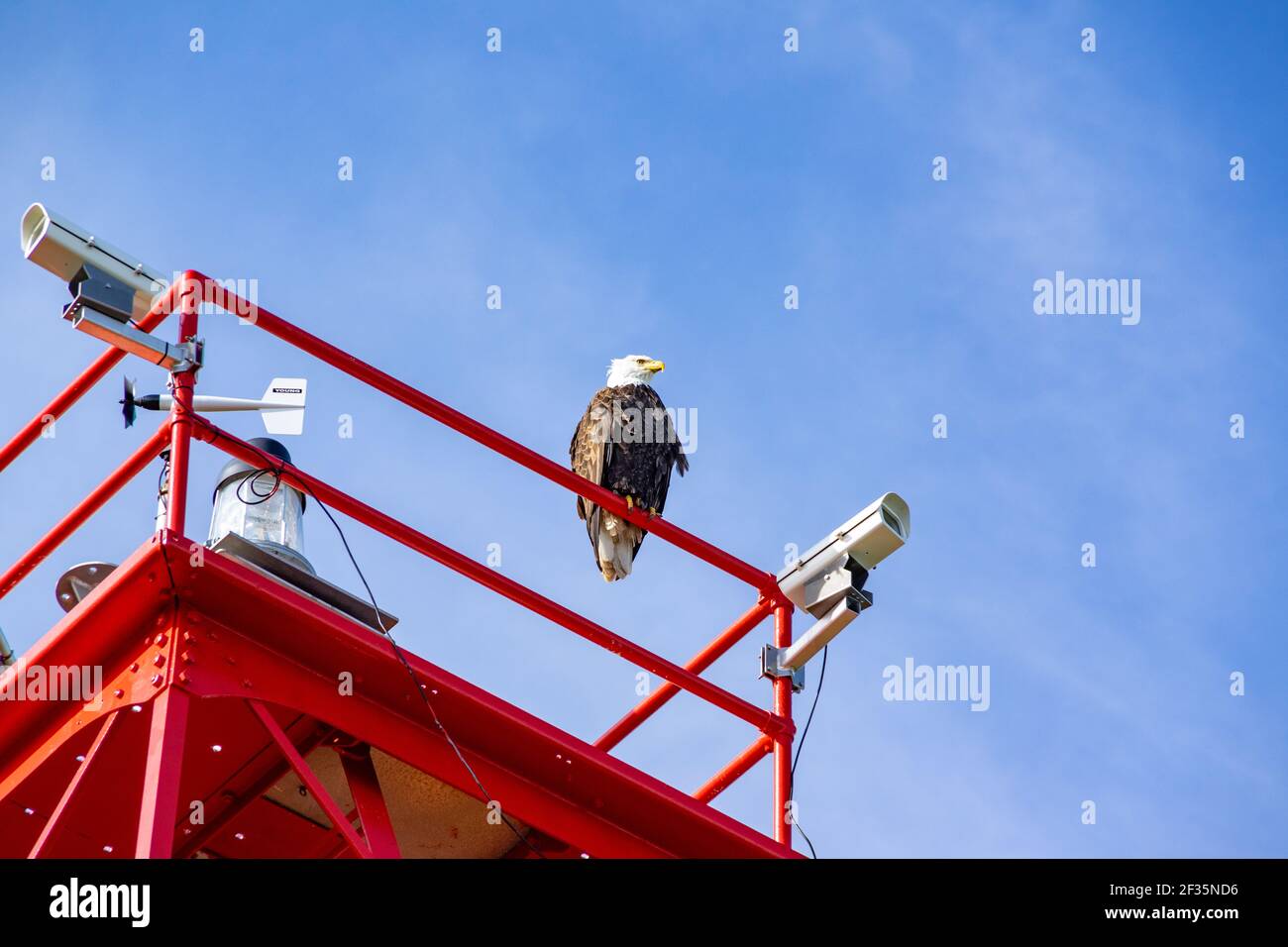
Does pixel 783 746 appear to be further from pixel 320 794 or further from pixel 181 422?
pixel 181 422

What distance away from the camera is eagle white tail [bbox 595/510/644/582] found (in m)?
12.8

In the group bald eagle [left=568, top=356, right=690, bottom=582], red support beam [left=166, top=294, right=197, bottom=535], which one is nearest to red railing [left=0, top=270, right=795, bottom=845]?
red support beam [left=166, top=294, right=197, bottom=535]

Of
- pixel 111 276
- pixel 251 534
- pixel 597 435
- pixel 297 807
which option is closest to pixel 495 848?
pixel 297 807

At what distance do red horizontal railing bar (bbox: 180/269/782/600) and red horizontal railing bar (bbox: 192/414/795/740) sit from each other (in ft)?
1.50

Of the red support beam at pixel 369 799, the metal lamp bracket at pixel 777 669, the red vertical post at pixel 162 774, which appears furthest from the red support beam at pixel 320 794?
the metal lamp bracket at pixel 777 669

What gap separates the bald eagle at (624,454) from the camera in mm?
12484

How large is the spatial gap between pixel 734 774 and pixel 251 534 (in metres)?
2.06

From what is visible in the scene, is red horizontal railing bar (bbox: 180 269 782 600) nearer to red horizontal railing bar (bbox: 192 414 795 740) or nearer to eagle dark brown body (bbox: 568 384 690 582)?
red horizontal railing bar (bbox: 192 414 795 740)

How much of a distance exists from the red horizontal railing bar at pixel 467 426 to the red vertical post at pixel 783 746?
113 millimetres

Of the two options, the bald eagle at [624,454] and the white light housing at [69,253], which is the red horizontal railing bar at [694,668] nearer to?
the white light housing at [69,253]

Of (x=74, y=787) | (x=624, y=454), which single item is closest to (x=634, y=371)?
(x=624, y=454)

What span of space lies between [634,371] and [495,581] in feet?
20.9

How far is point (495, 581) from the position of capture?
6.71 meters
